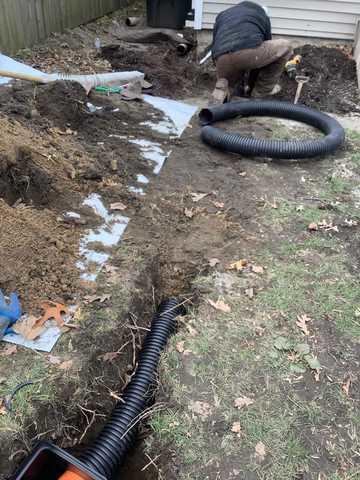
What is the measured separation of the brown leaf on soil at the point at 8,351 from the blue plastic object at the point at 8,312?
0.09 m

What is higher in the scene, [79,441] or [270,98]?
[270,98]

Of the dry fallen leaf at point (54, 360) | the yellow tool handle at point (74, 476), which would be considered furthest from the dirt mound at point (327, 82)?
the yellow tool handle at point (74, 476)

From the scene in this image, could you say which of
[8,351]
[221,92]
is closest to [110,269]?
[8,351]

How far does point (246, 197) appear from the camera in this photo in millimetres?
4305

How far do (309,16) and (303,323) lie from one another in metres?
6.98

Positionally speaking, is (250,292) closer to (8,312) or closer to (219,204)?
(219,204)

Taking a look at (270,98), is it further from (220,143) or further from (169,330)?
(169,330)

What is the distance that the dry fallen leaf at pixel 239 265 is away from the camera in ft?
11.1


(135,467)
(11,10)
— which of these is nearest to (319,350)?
(135,467)

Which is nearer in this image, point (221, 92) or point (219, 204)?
point (219, 204)

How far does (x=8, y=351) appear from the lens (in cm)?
254

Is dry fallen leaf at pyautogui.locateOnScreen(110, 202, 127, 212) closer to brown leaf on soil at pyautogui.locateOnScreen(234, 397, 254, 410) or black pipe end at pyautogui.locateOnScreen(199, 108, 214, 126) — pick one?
brown leaf on soil at pyautogui.locateOnScreen(234, 397, 254, 410)

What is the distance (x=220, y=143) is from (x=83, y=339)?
3152 millimetres

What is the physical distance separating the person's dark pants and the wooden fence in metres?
3.25
